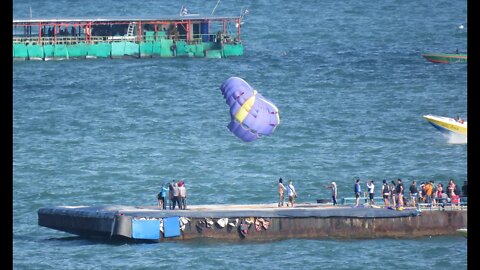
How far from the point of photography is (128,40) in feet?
522

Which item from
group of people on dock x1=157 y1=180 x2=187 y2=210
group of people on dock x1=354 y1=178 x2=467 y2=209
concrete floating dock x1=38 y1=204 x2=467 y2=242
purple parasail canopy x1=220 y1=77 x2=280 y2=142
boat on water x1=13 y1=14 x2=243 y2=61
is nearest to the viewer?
concrete floating dock x1=38 y1=204 x2=467 y2=242

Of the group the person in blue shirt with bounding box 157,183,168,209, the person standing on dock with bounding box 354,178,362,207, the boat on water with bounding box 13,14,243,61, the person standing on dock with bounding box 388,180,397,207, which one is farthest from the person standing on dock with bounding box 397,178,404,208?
the boat on water with bounding box 13,14,243,61

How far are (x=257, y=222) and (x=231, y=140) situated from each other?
109 feet

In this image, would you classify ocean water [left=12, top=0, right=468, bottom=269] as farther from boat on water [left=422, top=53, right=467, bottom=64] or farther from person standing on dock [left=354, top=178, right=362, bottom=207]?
person standing on dock [left=354, top=178, right=362, bottom=207]

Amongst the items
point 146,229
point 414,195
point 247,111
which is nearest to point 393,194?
point 414,195

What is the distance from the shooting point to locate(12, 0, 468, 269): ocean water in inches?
3206

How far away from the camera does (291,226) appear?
270 ft

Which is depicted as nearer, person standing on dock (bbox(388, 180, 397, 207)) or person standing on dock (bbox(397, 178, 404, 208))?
person standing on dock (bbox(397, 178, 404, 208))

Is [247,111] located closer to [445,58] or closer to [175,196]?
[175,196]

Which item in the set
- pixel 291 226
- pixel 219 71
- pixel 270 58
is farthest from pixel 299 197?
pixel 270 58

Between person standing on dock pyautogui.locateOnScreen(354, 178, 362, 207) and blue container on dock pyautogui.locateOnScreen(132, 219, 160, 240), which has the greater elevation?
person standing on dock pyautogui.locateOnScreen(354, 178, 362, 207)

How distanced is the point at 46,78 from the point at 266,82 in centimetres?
1861

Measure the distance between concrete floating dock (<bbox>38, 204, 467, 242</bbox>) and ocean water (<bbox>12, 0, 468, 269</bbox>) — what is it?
1.76 feet

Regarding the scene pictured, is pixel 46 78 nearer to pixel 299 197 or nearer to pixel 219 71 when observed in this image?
pixel 219 71
